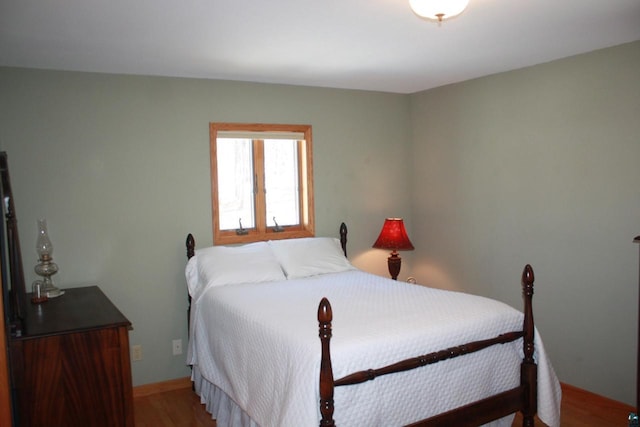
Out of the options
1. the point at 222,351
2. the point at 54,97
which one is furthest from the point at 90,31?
the point at 222,351

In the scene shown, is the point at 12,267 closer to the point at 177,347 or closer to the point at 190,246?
the point at 190,246

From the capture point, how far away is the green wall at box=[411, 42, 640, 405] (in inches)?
127

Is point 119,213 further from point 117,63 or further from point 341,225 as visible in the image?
point 341,225

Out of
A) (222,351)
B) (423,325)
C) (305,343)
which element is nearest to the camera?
(305,343)

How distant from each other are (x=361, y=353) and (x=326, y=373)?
22 cm

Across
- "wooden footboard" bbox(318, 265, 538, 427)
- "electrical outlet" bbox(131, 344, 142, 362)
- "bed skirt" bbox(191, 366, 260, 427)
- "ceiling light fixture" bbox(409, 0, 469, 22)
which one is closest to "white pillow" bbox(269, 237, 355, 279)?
"bed skirt" bbox(191, 366, 260, 427)

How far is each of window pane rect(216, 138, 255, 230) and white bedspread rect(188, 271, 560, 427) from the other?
100cm

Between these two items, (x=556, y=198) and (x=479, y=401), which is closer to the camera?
(x=479, y=401)

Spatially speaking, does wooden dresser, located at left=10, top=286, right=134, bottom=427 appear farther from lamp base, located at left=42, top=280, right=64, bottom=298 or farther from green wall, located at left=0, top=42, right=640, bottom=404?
green wall, located at left=0, top=42, right=640, bottom=404

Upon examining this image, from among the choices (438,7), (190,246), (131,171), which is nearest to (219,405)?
(190,246)

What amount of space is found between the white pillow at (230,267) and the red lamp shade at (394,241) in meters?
1.02

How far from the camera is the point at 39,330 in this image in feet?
7.68

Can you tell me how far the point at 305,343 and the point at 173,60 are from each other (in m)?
1.99

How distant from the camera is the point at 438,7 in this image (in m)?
2.05
